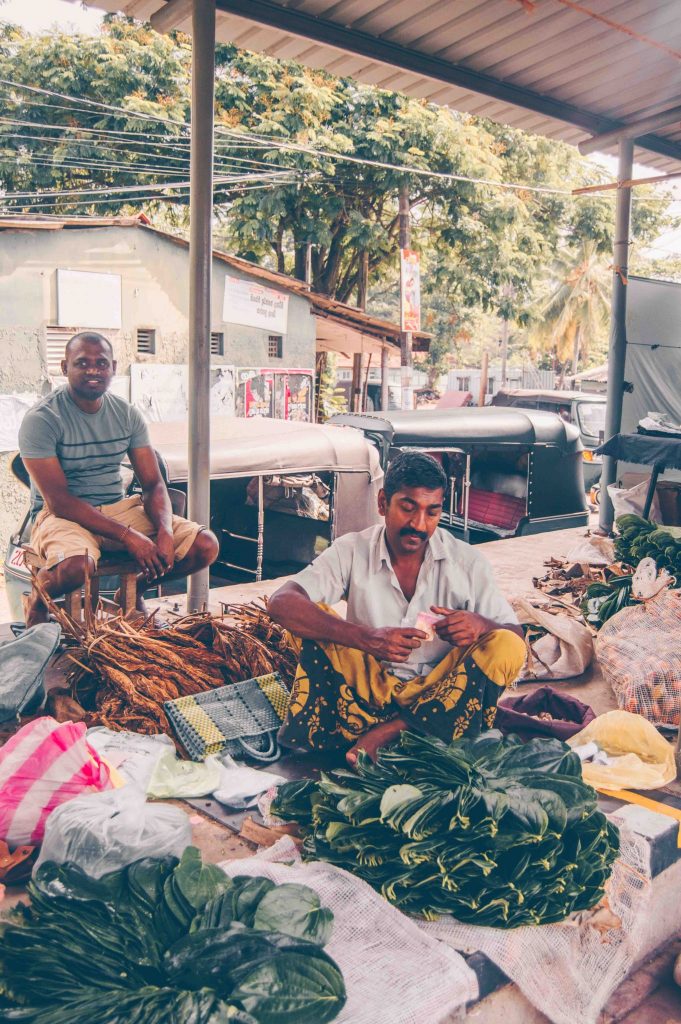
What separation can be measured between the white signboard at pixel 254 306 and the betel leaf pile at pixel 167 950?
538 inches

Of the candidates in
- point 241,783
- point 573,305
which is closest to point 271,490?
point 241,783

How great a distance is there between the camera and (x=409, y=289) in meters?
16.1

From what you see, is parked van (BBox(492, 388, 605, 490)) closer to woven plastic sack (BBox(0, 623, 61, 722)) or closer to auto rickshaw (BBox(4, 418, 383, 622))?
auto rickshaw (BBox(4, 418, 383, 622))

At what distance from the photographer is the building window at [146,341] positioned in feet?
47.2

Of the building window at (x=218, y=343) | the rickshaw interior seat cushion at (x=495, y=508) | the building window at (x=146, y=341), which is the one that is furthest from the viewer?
the building window at (x=218, y=343)

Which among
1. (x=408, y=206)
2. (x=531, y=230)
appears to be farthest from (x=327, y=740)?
(x=531, y=230)

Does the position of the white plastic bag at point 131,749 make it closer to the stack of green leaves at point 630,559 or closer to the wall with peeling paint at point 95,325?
the stack of green leaves at point 630,559

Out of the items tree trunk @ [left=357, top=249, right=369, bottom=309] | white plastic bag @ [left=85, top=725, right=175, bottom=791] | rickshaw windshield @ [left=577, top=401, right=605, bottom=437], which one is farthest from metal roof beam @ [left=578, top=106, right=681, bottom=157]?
tree trunk @ [left=357, top=249, right=369, bottom=309]

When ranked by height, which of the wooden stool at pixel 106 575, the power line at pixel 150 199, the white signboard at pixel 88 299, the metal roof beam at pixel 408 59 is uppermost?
the power line at pixel 150 199

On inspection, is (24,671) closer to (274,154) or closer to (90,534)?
(90,534)

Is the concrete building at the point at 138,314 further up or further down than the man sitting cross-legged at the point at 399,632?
further up

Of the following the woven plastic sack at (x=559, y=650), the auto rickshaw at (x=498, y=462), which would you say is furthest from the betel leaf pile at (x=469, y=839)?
the auto rickshaw at (x=498, y=462)

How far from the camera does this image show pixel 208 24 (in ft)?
14.2

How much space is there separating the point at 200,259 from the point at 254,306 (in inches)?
435
